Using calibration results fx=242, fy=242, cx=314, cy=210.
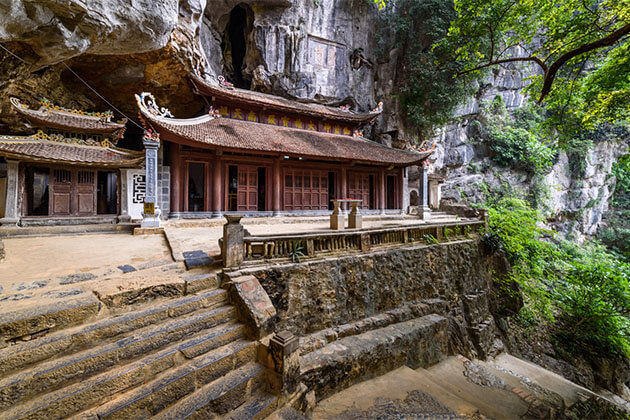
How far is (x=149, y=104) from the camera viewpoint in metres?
8.78

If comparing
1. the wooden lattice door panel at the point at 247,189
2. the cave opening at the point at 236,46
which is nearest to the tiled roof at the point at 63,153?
the wooden lattice door panel at the point at 247,189

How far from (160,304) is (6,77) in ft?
31.2

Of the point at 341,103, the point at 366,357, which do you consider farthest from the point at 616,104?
the point at 341,103

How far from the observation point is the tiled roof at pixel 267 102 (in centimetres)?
1164

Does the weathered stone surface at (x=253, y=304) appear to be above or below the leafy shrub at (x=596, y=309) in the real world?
above

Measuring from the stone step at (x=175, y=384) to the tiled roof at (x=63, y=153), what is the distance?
9741mm

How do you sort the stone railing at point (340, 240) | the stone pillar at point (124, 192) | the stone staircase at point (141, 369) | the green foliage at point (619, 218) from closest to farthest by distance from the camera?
the stone staircase at point (141, 369) → the stone railing at point (340, 240) → the stone pillar at point (124, 192) → the green foliage at point (619, 218)

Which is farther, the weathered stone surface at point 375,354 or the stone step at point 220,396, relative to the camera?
the weathered stone surface at point 375,354

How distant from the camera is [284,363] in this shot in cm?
329

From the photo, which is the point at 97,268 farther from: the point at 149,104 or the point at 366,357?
the point at 149,104

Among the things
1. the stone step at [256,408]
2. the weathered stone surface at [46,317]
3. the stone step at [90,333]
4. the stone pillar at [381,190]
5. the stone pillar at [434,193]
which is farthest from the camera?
the stone pillar at [434,193]

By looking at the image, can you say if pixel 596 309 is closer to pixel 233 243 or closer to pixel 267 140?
pixel 233 243

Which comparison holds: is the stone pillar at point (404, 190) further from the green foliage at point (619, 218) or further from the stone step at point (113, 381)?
the green foliage at point (619, 218)

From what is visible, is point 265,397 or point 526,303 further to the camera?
point 526,303
